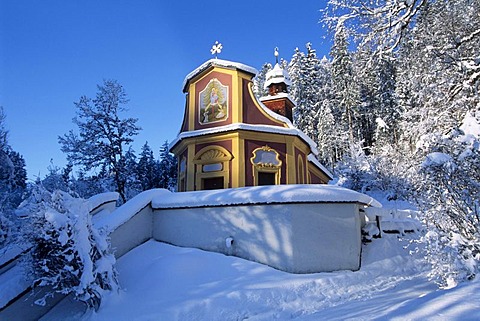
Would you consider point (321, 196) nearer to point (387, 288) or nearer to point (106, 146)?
point (387, 288)

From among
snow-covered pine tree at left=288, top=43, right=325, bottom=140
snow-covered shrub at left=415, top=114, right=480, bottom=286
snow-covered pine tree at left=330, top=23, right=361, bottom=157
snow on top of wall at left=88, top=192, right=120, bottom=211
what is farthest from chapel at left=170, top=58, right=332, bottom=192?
snow-covered pine tree at left=288, top=43, right=325, bottom=140

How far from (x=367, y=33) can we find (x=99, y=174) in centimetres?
2008

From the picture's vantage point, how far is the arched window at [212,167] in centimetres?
1474

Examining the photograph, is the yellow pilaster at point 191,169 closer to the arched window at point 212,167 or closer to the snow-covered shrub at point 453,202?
the arched window at point 212,167

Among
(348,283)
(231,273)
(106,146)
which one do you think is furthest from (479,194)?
(106,146)

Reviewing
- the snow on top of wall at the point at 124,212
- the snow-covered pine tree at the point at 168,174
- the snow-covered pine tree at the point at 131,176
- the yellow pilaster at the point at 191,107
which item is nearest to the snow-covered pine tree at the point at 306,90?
the snow-covered pine tree at the point at 168,174

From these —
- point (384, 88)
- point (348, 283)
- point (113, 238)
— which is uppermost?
point (384, 88)

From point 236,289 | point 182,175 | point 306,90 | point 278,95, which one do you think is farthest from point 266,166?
point 306,90

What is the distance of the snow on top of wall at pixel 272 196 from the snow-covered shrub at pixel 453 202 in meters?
2.93

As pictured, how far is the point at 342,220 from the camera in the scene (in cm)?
923

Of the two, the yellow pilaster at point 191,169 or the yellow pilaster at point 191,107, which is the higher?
the yellow pilaster at point 191,107

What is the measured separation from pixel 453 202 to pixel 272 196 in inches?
164

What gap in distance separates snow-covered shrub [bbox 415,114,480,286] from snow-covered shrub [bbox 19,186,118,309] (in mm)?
6541

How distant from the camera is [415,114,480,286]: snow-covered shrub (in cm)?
573
